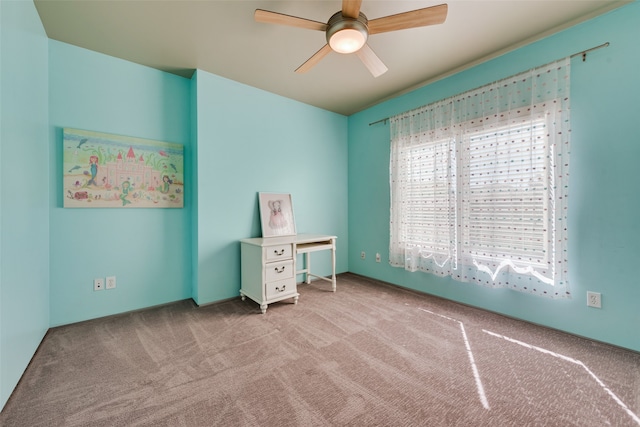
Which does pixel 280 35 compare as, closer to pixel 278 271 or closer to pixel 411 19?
pixel 411 19

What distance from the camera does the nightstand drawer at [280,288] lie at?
2627mm

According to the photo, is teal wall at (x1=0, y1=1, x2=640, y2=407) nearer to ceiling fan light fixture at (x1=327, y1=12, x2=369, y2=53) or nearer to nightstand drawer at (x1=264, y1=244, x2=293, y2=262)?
nightstand drawer at (x1=264, y1=244, x2=293, y2=262)

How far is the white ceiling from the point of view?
185 centimetres

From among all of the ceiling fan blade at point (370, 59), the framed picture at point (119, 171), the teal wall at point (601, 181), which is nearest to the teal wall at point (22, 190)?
the framed picture at point (119, 171)

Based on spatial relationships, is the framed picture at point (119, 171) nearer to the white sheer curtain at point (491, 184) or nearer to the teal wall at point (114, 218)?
the teal wall at point (114, 218)

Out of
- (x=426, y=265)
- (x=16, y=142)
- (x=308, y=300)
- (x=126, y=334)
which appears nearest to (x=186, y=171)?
(x=16, y=142)

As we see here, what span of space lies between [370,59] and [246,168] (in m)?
1.80

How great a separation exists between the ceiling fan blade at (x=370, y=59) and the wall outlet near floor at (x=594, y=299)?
2.41m

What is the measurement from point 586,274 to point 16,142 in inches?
A: 162

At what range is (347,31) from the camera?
1651mm

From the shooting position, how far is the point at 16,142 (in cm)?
154

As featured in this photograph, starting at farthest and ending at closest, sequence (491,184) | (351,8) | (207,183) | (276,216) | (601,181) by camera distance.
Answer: (276,216), (207,183), (491,184), (601,181), (351,8)

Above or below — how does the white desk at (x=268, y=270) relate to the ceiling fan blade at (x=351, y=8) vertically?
below

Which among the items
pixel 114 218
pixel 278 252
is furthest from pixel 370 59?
pixel 114 218
